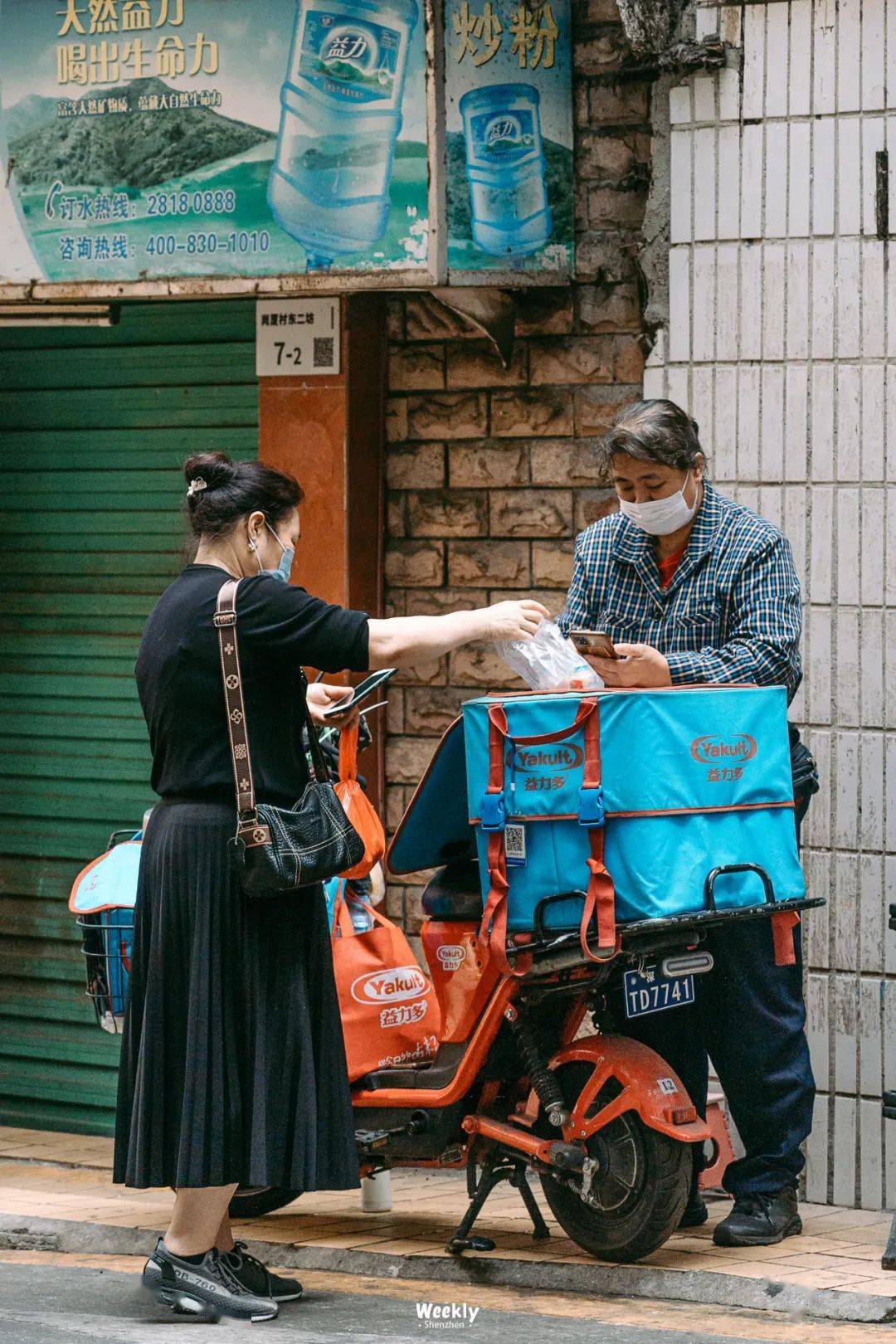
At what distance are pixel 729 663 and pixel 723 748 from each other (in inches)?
18.6

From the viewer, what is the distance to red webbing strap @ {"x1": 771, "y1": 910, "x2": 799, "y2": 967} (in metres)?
5.66

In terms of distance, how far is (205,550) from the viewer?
5.41 m

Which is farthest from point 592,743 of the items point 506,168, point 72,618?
point 72,618

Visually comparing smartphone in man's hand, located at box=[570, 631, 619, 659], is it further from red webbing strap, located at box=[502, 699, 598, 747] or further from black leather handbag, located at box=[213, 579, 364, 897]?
black leather handbag, located at box=[213, 579, 364, 897]

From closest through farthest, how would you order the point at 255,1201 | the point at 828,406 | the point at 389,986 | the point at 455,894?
1. the point at 455,894
2. the point at 389,986
3. the point at 255,1201
4. the point at 828,406

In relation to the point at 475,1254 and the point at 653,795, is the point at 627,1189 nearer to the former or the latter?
the point at 475,1254

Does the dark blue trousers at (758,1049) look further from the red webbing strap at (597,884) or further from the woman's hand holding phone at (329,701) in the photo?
the woman's hand holding phone at (329,701)

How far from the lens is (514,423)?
7227 mm

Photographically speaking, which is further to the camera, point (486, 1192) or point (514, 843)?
point (486, 1192)

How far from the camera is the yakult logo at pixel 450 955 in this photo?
19.0 feet

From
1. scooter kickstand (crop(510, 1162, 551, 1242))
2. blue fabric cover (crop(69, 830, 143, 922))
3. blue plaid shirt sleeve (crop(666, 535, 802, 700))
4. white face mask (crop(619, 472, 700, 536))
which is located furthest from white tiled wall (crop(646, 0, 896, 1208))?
blue fabric cover (crop(69, 830, 143, 922))

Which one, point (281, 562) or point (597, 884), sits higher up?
point (281, 562)

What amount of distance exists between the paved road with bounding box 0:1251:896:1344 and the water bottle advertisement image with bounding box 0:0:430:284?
10.1ft

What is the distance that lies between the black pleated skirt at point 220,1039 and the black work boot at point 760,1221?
1.16m
